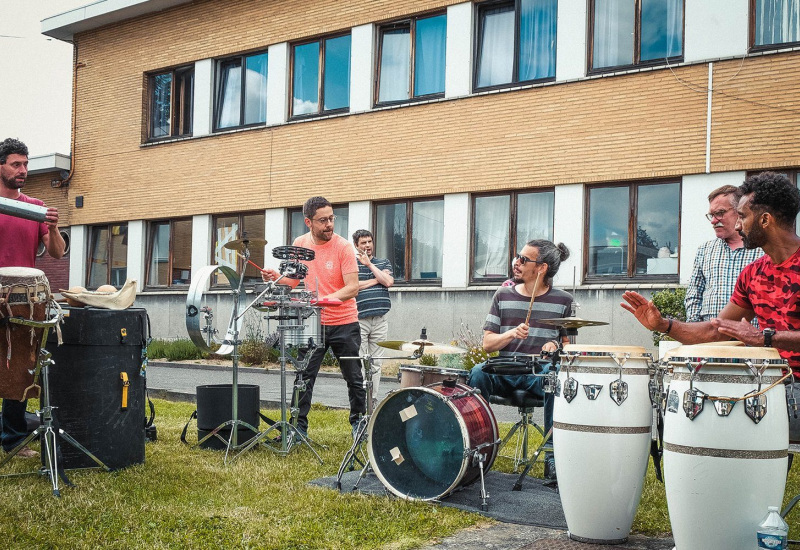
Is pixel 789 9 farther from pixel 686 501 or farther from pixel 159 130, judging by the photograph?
pixel 159 130

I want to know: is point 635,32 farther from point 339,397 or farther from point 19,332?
point 19,332

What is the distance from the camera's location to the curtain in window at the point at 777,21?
1209cm

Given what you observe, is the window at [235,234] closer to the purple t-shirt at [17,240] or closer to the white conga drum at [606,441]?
the purple t-shirt at [17,240]

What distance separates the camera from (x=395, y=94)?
627 inches

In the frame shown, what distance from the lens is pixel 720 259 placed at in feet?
21.0

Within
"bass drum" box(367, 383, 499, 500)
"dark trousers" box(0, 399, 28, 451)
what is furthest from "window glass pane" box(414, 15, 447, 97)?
"bass drum" box(367, 383, 499, 500)

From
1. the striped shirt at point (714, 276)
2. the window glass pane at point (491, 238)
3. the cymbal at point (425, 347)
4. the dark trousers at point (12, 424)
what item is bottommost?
Result: the dark trousers at point (12, 424)

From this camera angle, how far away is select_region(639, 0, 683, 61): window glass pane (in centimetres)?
1302

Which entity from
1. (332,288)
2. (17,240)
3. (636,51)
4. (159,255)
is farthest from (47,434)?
(159,255)

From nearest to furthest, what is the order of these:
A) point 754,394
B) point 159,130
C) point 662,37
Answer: point 754,394
point 662,37
point 159,130

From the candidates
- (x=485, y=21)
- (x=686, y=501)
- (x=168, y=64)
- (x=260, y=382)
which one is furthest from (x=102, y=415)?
(x=168, y=64)

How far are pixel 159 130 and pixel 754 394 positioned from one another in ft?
58.8

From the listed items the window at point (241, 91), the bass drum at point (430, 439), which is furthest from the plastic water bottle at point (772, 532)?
the window at point (241, 91)

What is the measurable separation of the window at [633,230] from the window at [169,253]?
30.6ft
